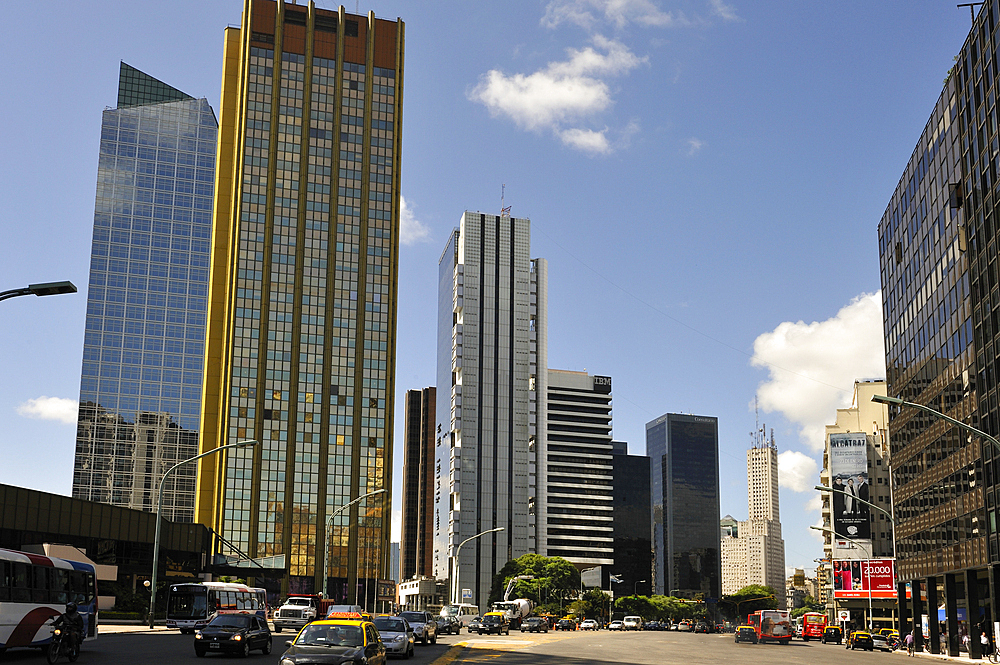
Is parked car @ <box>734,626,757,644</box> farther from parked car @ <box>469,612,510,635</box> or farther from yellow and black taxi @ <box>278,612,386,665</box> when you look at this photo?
yellow and black taxi @ <box>278,612,386,665</box>

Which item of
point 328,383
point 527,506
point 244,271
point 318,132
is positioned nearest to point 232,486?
point 328,383

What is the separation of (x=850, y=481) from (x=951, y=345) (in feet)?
294

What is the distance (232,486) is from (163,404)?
60341 mm

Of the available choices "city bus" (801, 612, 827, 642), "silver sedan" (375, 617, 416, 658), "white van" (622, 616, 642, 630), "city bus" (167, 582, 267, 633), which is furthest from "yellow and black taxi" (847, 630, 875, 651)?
"silver sedan" (375, 617, 416, 658)

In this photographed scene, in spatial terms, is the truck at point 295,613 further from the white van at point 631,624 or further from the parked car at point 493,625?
the white van at point 631,624

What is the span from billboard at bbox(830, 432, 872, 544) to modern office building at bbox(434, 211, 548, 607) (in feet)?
218

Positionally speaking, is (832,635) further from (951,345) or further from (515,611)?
(951,345)

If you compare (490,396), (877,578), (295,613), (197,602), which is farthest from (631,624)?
(490,396)

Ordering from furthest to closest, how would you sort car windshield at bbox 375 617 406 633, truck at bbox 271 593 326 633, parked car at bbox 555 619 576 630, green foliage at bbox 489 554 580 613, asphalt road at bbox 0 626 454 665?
green foliage at bbox 489 554 580 613
parked car at bbox 555 619 576 630
truck at bbox 271 593 326 633
car windshield at bbox 375 617 406 633
asphalt road at bbox 0 626 454 665

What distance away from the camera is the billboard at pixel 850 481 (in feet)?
455

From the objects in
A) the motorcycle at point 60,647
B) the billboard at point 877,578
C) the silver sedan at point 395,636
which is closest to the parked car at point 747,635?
the billboard at point 877,578

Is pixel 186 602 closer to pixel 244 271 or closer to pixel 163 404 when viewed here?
pixel 244 271

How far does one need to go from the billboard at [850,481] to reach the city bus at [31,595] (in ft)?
411

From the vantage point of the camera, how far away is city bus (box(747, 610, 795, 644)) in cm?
7644
